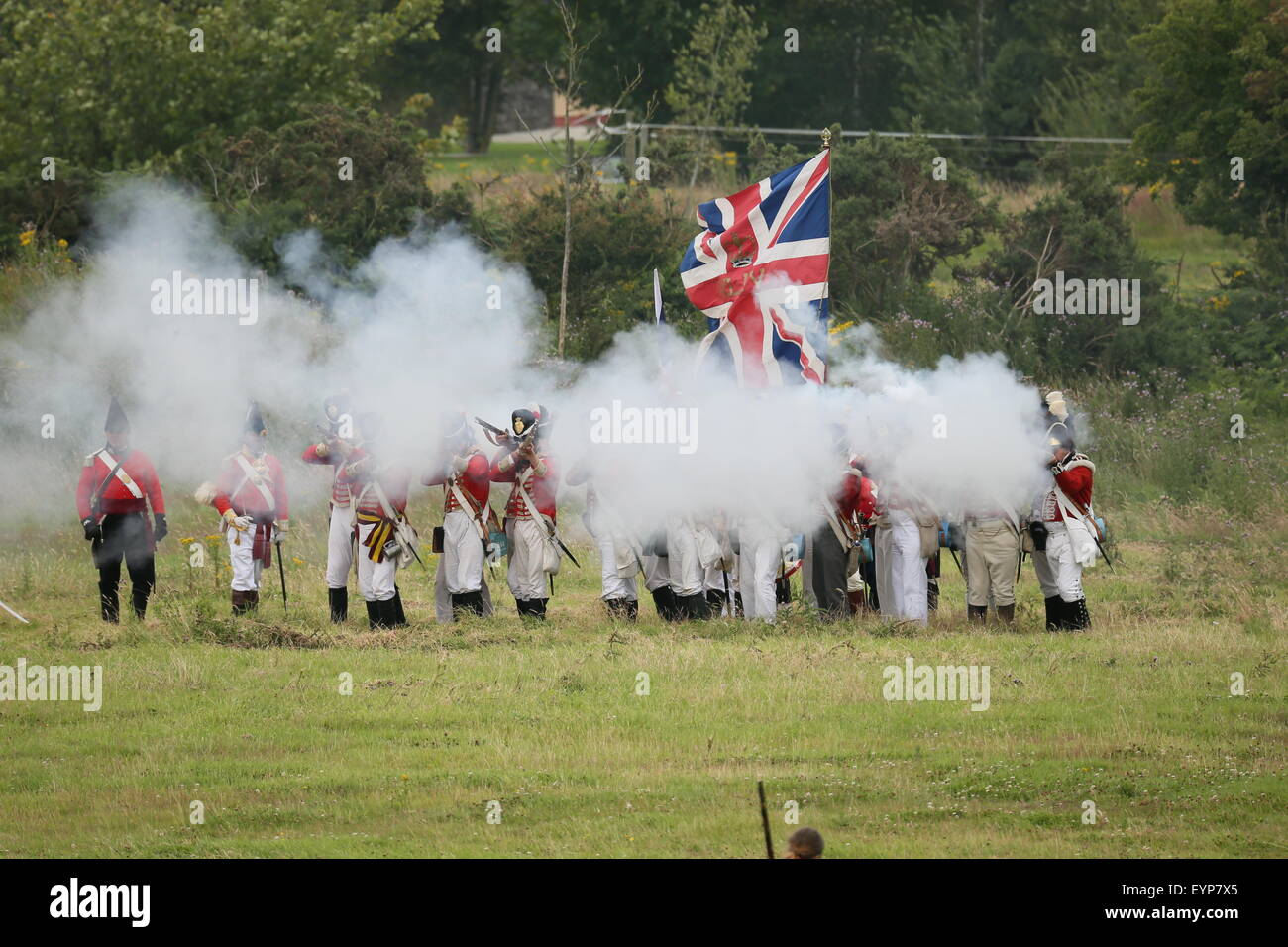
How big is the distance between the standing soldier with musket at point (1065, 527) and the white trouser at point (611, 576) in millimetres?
3616

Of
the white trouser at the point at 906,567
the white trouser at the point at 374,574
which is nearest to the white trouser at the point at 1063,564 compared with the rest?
the white trouser at the point at 906,567

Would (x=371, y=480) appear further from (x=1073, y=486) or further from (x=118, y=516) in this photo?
(x=1073, y=486)

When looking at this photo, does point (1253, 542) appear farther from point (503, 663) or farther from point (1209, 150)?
point (1209, 150)

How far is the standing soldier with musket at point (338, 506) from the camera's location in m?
15.7

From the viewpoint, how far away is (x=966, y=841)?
9.40 metres

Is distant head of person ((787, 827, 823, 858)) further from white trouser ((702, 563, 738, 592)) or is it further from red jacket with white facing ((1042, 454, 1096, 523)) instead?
white trouser ((702, 563, 738, 592))

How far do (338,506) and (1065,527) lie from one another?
6.25 meters

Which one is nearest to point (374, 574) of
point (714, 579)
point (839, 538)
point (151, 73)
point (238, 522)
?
point (238, 522)

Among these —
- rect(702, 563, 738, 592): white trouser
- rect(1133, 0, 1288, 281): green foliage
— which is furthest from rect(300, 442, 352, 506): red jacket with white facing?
rect(1133, 0, 1288, 281): green foliage

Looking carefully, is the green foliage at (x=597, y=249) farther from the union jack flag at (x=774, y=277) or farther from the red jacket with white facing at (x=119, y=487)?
the red jacket with white facing at (x=119, y=487)

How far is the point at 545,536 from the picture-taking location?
15883 mm

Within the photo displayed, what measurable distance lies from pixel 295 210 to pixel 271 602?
39.1ft

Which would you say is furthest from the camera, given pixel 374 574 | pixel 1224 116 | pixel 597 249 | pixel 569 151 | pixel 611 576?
pixel 1224 116

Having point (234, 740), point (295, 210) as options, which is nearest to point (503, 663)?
point (234, 740)
